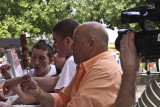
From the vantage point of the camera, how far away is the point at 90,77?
2.17 metres

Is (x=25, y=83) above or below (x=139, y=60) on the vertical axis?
below

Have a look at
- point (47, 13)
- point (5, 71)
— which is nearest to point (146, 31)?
point (5, 71)

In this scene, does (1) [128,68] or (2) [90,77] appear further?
(2) [90,77]

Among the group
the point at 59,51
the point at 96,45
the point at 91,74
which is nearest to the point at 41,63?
the point at 59,51

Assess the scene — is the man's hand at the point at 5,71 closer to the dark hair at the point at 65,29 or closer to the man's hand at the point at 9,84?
the man's hand at the point at 9,84

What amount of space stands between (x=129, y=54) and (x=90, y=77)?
709 mm

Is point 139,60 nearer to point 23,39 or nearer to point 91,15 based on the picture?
point 23,39

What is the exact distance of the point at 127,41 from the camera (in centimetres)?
148

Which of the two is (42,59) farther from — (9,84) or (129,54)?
(129,54)

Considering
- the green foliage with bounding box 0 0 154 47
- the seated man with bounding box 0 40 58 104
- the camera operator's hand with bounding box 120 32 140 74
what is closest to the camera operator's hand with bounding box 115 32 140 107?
the camera operator's hand with bounding box 120 32 140 74

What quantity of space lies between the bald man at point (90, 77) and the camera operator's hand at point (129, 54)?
56 cm

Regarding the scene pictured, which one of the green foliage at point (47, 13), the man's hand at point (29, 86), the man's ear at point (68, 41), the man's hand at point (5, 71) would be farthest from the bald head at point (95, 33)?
the green foliage at point (47, 13)

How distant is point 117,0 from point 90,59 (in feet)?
60.8

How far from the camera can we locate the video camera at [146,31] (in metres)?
1.36
